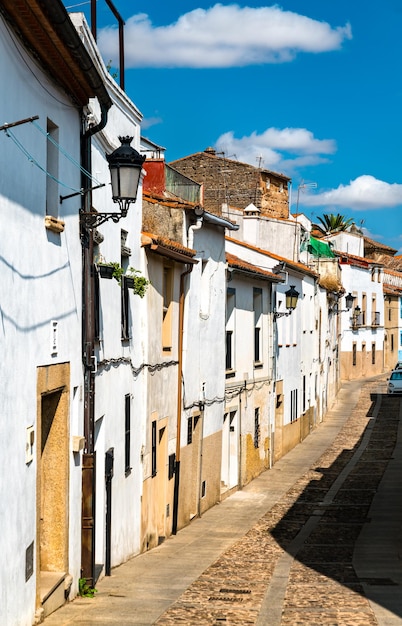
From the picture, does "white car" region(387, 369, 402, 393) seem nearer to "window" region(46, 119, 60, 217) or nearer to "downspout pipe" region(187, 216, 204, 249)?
"downspout pipe" region(187, 216, 204, 249)

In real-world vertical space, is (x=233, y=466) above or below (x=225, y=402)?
below

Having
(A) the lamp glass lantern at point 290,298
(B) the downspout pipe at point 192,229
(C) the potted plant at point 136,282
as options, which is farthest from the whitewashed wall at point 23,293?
(A) the lamp glass lantern at point 290,298

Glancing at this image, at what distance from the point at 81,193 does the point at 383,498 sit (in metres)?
15.6

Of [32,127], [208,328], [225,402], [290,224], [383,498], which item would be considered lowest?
[383,498]

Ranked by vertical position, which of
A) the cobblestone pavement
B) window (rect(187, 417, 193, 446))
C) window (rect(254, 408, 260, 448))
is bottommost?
the cobblestone pavement

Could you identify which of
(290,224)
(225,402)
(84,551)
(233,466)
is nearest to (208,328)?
(225,402)

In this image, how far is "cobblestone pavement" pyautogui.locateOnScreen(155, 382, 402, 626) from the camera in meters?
10.9

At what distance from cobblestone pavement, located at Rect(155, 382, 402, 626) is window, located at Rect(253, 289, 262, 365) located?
3867 millimetres

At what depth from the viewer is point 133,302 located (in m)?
16.0

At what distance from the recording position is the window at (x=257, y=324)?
2838cm

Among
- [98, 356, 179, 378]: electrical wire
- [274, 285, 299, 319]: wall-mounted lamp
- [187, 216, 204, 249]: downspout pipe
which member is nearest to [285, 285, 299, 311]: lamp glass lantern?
[274, 285, 299, 319]: wall-mounted lamp

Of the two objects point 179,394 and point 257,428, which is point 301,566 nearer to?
point 179,394

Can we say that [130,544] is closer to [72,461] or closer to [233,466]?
[72,461]

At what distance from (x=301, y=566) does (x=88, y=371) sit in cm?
544
